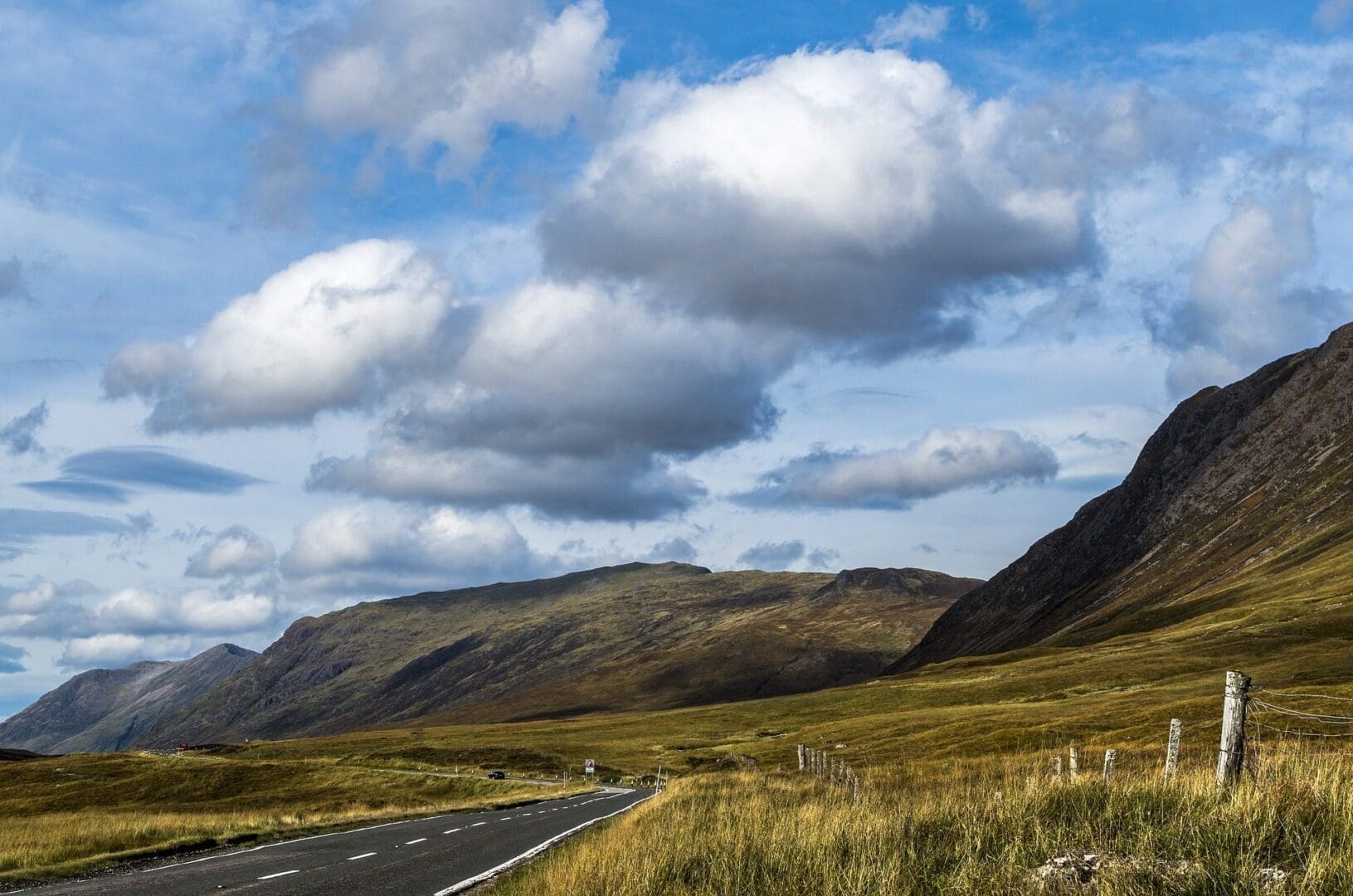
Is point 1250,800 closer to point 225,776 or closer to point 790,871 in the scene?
point 790,871

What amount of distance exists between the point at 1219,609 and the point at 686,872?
175 metres

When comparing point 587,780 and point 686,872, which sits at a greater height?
point 686,872

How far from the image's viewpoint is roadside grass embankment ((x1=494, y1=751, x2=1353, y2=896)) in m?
9.66

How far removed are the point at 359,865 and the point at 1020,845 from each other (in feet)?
48.2

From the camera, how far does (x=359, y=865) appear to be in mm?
21469

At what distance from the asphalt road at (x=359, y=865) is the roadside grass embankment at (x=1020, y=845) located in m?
3.53

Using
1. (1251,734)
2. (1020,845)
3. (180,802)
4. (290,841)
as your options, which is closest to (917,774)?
(1251,734)

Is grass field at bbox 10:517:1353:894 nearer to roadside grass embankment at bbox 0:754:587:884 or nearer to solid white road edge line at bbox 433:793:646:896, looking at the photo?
roadside grass embankment at bbox 0:754:587:884

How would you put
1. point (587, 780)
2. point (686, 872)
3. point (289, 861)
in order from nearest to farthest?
point (686, 872) → point (289, 861) → point (587, 780)

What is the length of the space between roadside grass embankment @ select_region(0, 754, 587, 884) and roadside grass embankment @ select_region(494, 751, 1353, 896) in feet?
49.6

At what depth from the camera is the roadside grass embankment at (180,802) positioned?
27.9 meters

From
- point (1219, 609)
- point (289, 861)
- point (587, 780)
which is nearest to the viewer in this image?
point (289, 861)

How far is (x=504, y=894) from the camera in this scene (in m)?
15.9

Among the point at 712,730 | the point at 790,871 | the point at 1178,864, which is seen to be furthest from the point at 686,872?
the point at 712,730
